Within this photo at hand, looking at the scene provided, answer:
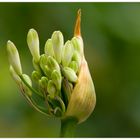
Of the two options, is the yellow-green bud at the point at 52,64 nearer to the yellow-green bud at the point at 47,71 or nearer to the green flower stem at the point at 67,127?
the yellow-green bud at the point at 47,71

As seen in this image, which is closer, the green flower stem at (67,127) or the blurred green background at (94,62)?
the green flower stem at (67,127)

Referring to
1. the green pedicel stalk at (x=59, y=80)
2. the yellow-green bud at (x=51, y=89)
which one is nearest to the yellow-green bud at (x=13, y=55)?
the green pedicel stalk at (x=59, y=80)

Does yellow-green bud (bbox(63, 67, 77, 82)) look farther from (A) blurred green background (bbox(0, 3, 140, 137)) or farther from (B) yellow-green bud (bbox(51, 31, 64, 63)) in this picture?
(A) blurred green background (bbox(0, 3, 140, 137))

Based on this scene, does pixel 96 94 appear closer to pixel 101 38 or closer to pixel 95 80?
pixel 95 80

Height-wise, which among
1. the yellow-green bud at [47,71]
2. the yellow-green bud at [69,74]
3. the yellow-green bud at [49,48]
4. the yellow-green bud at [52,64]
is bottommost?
the yellow-green bud at [69,74]

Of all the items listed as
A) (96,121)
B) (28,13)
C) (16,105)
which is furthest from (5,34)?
(96,121)

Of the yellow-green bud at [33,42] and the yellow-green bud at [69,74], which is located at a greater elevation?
the yellow-green bud at [33,42]

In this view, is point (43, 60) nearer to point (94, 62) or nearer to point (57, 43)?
point (57, 43)
